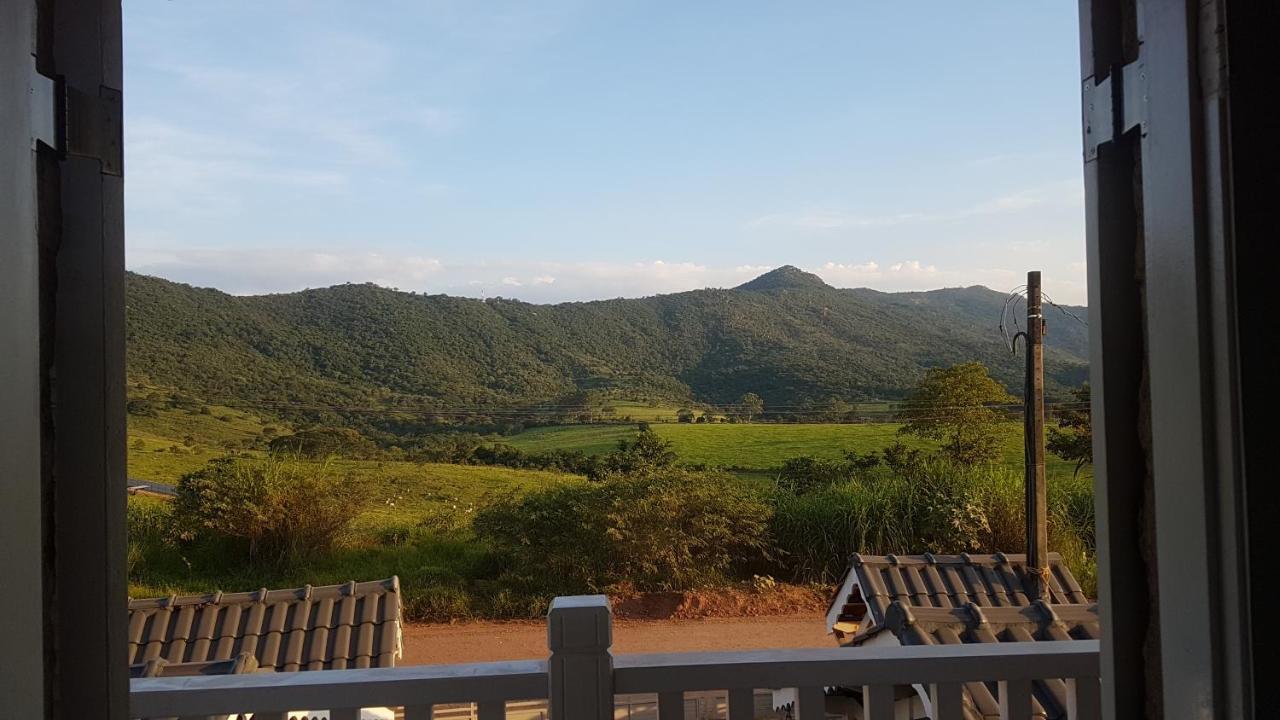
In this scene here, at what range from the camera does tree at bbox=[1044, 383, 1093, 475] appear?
10039 millimetres

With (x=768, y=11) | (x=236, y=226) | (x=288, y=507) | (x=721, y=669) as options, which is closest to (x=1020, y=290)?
(x=721, y=669)

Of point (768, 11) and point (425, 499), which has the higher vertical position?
point (768, 11)

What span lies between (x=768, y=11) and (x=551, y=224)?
5936mm

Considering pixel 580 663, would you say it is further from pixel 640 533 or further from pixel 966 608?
pixel 640 533

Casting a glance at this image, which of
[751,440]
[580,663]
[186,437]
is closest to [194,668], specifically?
[580,663]

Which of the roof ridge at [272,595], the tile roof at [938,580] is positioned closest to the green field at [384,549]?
the roof ridge at [272,595]

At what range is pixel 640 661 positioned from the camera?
1.08 meters

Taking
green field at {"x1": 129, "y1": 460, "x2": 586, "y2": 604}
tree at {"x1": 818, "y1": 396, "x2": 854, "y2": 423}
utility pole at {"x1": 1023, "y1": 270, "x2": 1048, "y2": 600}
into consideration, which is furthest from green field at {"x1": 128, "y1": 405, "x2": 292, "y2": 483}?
utility pole at {"x1": 1023, "y1": 270, "x2": 1048, "y2": 600}

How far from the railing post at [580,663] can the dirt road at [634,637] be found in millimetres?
6442

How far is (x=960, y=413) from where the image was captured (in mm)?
11555

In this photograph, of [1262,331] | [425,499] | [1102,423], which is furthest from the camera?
[425,499]

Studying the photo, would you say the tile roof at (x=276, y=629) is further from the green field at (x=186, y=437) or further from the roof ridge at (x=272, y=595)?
the green field at (x=186, y=437)

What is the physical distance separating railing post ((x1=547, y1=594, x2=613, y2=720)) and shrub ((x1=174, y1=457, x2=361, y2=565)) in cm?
905

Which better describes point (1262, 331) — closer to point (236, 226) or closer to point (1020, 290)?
point (1020, 290)
